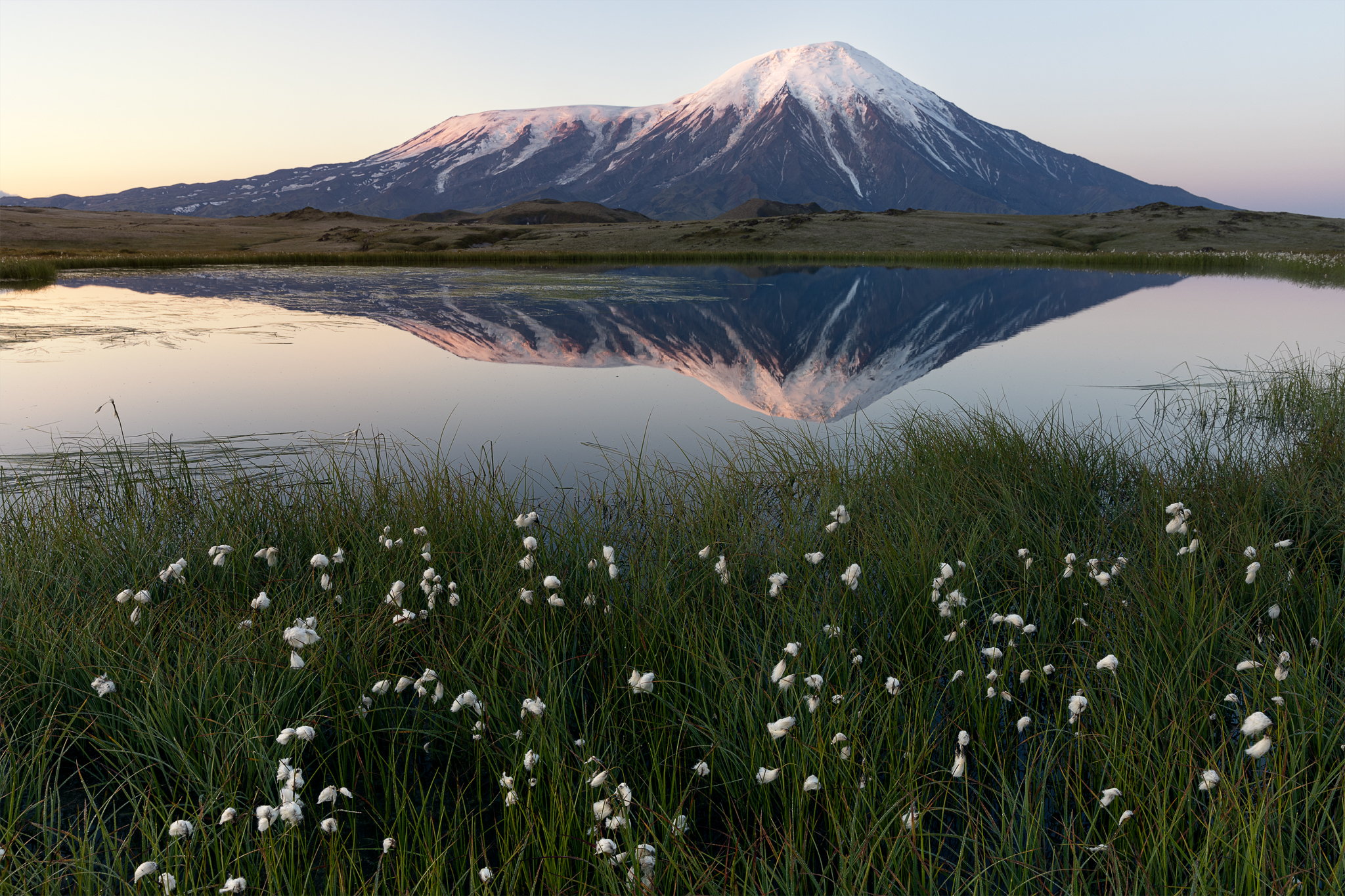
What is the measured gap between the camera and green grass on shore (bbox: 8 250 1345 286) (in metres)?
39.4

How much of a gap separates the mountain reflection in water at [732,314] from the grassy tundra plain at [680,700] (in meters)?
4.24

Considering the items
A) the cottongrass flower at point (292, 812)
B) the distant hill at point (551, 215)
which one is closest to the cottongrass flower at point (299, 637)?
the cottongrass flower at point (292, 812)

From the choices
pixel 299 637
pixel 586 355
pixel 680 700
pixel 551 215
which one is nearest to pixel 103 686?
pixel 299 637

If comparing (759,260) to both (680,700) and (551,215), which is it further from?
(551,215)

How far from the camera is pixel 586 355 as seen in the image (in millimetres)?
17141

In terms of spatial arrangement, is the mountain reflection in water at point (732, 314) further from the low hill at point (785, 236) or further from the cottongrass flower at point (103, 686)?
the low hill at point (785, 236)

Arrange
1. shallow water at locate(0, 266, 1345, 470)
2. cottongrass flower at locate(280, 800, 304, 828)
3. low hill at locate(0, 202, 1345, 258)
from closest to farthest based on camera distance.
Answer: cottongrass flower at locate(280, 800, 304, 828)
shallow water at locate(0, 266, 1345, 470)
low hill at locate(0, 202, 1345, 258)

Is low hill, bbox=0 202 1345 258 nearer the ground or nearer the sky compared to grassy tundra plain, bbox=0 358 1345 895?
nearer the sky

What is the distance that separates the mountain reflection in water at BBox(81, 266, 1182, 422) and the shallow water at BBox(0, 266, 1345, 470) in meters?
0.15

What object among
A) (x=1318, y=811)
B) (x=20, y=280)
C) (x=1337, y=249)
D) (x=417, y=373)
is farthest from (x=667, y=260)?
(x=1318, y=811)

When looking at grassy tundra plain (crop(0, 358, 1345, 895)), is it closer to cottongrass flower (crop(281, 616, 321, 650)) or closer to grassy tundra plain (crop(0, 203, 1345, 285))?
cottongrass flower (crop(281, 616, 321, 650))

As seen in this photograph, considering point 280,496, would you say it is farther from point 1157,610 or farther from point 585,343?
point 585,343

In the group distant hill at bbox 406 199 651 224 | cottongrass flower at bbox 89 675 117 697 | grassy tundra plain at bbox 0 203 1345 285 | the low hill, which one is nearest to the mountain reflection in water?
cottongrass flower at bbox 89 675 117 697

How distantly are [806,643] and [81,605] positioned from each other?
394 centimetres
